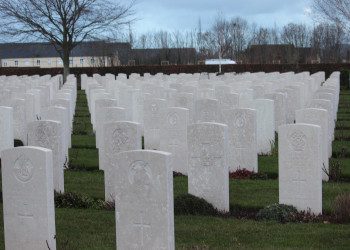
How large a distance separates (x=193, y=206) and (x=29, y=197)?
103 inches

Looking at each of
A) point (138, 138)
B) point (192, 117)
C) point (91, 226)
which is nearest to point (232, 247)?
point (91, 226)

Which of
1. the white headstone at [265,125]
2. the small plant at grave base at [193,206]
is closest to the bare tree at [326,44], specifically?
the white headstone at [265,125]

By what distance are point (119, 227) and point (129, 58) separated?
55355 millimetres

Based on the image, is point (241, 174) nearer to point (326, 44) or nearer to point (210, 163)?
point (210, 163)

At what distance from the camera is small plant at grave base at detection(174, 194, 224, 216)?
894 centimetres

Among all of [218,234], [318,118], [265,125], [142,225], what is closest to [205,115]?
[265,125]

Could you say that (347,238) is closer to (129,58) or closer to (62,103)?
(62,103)

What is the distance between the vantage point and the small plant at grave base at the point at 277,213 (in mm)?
8617

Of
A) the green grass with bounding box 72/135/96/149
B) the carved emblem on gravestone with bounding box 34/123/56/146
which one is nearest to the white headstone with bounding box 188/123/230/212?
the carved emblem on gravestone with bounding box 34/123/56/146

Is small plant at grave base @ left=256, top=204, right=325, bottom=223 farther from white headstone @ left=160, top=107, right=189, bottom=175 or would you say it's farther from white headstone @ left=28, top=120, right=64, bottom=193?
white headstone @ left=160, top=107, right=189, bottom=175

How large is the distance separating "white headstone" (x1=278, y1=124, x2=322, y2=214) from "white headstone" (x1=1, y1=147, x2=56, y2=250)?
10.4ft

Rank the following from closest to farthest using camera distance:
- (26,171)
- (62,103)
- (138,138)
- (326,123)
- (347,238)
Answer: (26,171) → (347,238) → (138,138) → (326,123) → (62,103)

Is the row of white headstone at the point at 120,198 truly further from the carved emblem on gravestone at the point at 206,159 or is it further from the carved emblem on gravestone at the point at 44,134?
the carved emblem on gravestone at the point at 44,134

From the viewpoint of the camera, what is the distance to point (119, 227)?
22.1 feet
